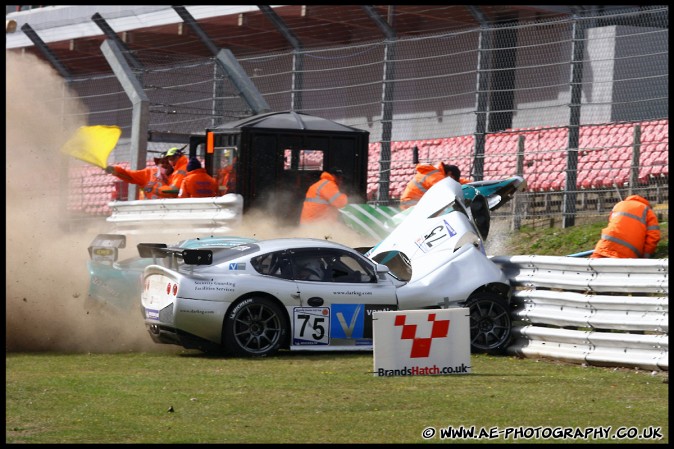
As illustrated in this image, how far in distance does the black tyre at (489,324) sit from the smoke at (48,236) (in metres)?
3.22

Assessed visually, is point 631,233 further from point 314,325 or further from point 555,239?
point 555,239

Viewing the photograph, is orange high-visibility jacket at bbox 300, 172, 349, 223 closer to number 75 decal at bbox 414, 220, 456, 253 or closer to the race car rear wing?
number 75 decal at bbox 414, 220, 456, 253

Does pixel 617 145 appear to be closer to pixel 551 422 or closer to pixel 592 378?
pixel 592 378

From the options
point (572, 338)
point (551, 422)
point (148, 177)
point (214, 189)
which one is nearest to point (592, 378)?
point (572, 338)

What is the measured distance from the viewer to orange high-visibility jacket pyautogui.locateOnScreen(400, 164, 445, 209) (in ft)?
53.9

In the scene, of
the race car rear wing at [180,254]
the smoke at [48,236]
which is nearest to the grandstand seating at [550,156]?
the smoke at [48,236]

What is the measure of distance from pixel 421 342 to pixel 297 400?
1844 millimetres

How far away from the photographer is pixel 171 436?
739 cm

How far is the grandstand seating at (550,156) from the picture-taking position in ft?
53.7

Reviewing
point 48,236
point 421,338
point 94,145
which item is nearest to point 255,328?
point 421,338

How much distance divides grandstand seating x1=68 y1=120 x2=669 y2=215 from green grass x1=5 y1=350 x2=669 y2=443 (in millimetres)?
5554

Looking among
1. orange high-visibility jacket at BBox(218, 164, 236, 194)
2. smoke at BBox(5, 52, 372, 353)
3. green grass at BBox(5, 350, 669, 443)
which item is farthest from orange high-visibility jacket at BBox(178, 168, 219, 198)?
green grass at BBox(5, 350, 669, 443)

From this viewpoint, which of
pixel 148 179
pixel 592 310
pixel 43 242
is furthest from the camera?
pixel 148 179

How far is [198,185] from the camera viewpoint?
1795 centimetres
